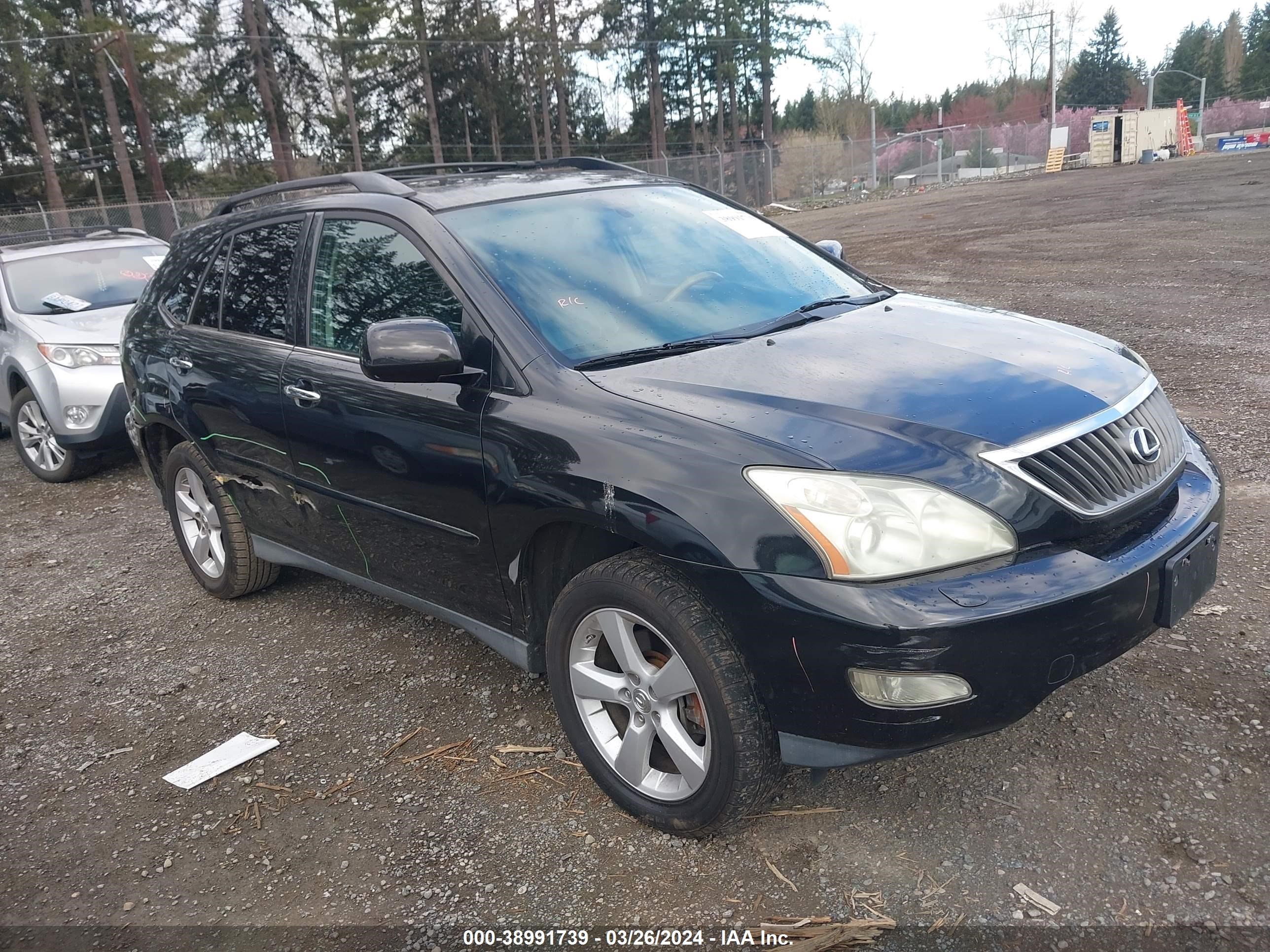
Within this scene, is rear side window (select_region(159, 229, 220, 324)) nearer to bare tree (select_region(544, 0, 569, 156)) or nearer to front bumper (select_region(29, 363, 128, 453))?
front bumper (select_region(29, 363, 128, 453))

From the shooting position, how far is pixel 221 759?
3.41 metres

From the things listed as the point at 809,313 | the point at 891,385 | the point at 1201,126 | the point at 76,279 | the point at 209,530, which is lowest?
the point at 209,530

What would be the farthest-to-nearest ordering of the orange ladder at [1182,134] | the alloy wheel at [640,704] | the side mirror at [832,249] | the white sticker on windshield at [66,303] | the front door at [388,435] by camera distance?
the orange ladder at [1182,134] < the white sticker on windshield at [66,303] < the side mirror at [832,249] < the front door at [388,435] < the alloy wheel at [640,704]

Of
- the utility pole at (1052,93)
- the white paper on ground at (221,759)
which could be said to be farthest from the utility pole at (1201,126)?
the white paper on ground at (221,759)

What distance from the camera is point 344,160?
138ft

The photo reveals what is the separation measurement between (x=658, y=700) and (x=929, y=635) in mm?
789

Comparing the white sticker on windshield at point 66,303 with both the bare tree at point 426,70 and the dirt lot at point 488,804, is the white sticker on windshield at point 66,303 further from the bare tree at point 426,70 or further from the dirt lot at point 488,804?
the bare tree at point 426,70

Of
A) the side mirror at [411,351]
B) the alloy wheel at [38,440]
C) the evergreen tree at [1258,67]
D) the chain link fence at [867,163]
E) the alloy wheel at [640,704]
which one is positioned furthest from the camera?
the evergreen tree at [1258,67]

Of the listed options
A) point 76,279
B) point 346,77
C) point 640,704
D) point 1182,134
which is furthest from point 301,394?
point 1182,134

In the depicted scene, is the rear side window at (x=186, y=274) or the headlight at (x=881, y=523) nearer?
the headlight at (x=881, y=523)

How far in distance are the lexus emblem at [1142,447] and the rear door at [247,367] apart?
9.61ft

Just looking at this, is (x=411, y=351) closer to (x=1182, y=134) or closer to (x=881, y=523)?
(x=881, y=523)

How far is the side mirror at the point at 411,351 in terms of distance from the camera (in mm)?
2826

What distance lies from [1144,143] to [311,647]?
48.3 meters
